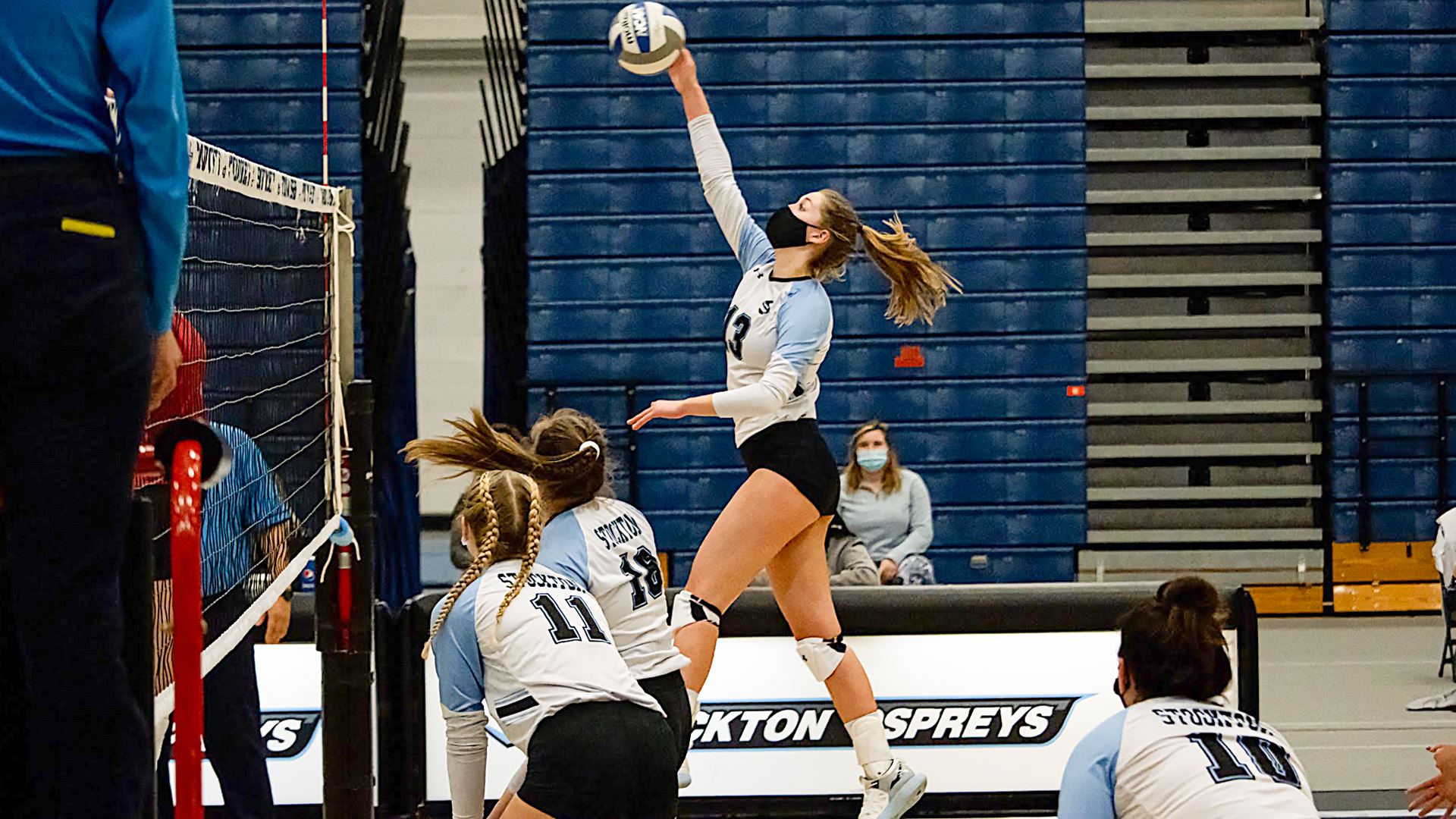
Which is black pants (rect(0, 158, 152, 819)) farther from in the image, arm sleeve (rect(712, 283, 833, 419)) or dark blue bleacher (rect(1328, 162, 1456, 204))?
dark blue bleacher (rect(1328, 162, 1456, 204))

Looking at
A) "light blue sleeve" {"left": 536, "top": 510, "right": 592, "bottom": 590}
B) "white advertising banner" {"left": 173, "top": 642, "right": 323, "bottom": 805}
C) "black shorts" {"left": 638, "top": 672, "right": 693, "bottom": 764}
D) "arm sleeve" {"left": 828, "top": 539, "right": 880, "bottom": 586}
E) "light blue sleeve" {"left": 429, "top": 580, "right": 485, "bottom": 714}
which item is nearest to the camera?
"light blue sleeve" {"left": 429, "top": 580, "right": 485, "bottom": 714}

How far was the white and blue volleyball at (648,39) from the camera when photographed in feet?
15.5

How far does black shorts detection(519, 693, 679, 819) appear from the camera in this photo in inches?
112

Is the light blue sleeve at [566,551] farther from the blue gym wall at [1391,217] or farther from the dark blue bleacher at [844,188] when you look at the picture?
the blue gym wall at [1391,217]

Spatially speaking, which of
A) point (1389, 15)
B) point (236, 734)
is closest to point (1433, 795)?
point (236, 734)

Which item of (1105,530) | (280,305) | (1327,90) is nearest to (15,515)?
(280,305)

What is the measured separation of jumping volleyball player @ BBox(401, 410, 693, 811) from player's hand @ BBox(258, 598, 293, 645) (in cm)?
122

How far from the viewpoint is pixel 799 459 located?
4.24m

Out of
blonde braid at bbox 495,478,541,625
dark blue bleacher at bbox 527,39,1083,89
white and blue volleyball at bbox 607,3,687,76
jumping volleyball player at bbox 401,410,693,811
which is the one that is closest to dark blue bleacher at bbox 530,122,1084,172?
dark blue bleacher at bbox 527,39,1083,89

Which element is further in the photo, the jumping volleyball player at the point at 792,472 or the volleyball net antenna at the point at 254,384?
the jumping volleyball player at the point at 792,472

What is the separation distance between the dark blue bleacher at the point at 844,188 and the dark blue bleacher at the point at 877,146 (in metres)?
0.06

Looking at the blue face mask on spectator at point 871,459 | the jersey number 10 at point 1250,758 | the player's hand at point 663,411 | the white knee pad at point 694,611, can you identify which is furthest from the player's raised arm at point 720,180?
the blue face mask on spectator at point 871,459

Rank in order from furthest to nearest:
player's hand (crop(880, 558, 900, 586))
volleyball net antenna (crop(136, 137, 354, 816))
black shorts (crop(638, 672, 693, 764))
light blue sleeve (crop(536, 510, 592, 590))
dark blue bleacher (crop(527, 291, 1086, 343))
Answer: dark blue bleacher (crop(527, 291, 1086, 343))
player's hand (crop(880, 558, 900, 586))
black shorts (crop(638, 672, 693, 764))
light blue sleeve (crop(536, 510, 592, 590))
volleyball net antenna (crop(136, 137, 354, 816))

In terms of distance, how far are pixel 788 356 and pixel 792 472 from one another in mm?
325
